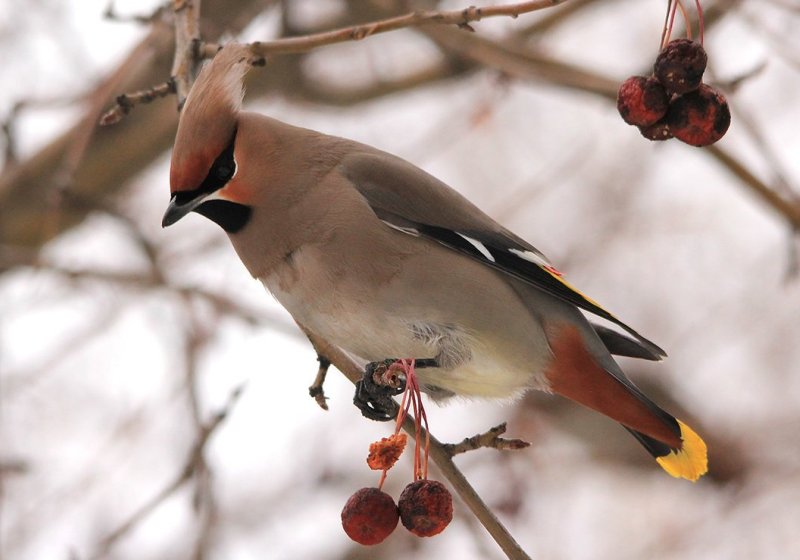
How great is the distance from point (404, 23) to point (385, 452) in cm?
99

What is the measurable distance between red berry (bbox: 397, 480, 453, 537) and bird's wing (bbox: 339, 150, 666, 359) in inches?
42.0

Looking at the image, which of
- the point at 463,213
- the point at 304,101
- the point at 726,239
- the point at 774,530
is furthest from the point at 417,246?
the point at 726,239

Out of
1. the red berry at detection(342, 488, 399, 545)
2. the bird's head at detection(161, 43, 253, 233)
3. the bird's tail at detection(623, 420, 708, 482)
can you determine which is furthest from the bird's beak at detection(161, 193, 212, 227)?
the bird's tail at detection(623, 420, 708, 482)

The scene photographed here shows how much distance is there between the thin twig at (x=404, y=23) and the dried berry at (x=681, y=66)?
0.36 metres

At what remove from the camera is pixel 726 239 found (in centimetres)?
809

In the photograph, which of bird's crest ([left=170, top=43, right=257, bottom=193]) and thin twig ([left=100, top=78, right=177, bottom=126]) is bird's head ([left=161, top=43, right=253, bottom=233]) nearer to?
bird's crest ([left=170, top=43, right=257, bottom=193])

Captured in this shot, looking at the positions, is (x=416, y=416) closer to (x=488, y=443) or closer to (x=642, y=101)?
(x=488, y=443)

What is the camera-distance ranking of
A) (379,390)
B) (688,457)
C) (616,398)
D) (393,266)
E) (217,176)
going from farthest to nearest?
(688,457), (616,398), (393,266), (217,176), (379,390)


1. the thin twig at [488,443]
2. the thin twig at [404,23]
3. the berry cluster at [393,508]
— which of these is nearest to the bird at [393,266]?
the thin twig at [404,23]

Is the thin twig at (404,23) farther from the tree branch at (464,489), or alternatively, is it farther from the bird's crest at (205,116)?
the tree branch at (464,489)

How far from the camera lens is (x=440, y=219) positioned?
3613 millimetres

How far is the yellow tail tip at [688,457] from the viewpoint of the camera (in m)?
3.61

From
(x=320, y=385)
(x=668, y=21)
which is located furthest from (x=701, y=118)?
(x=320, y=385)

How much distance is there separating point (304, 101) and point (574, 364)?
9.31 ft
